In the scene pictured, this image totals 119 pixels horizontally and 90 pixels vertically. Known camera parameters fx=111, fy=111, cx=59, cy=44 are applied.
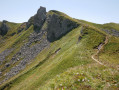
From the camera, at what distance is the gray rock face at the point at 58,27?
85.0m

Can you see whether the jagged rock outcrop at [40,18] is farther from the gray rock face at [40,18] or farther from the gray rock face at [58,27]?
the gray rock face at [58,27]

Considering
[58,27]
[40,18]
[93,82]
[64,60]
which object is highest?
[40,18]

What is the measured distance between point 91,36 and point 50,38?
44.8m

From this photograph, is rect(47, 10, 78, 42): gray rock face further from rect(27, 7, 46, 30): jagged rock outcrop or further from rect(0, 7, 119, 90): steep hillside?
rect(27, 7, 46, 30): jagged rock outcrop

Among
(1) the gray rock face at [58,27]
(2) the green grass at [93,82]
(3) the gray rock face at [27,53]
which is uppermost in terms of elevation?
(1) the gray rock face at [58,27]

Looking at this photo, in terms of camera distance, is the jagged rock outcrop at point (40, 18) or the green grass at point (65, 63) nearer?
the green grass at point (65, 63)

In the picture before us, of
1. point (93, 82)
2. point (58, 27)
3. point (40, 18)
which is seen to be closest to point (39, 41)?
point (58, 27)

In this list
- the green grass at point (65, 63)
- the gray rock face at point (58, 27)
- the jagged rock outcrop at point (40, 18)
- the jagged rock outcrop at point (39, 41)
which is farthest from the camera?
A: the jagged rock outcrop at point (40, 18)

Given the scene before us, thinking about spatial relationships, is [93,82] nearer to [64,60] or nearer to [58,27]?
[64,60]

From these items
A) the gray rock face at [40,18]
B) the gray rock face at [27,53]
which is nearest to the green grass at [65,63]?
the gray rock face at [27,53]

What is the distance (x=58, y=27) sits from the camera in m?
92.8

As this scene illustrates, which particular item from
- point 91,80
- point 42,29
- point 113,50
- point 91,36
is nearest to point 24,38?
point 42,29

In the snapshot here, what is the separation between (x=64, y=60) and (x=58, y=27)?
5418 cm

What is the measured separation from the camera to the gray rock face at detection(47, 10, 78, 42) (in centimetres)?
8500
